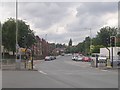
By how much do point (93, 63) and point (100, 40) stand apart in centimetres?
10443

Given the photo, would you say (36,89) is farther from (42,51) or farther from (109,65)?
(42,51)

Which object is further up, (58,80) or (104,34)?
(104,34)

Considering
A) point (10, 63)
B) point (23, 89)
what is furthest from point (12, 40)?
point (23, 89)

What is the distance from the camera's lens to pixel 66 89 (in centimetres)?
1778

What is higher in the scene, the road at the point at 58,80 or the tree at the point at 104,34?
the tree at the point at 104,34

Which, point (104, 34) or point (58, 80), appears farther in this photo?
point (104, 34)

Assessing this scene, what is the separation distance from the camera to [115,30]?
172 meters

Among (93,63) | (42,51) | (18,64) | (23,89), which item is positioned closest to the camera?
(23,89)

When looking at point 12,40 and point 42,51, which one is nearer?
point 12,40

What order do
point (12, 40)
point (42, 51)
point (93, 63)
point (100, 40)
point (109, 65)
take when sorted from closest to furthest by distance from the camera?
point (109, 65) < point (93, 63) < point (12, 40) < point (100, 40) < point (42, 51)

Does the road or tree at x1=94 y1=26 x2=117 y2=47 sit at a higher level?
tree at x1=94 y1=26 x2=117 y2=47

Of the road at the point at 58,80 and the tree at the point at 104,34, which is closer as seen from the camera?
the road at the point at 58,80

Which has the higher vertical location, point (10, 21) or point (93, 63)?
point (10, 21)

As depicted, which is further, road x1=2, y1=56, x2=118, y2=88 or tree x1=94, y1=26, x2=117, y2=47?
tree x1=94, y1=26, x2=117, y2=47
